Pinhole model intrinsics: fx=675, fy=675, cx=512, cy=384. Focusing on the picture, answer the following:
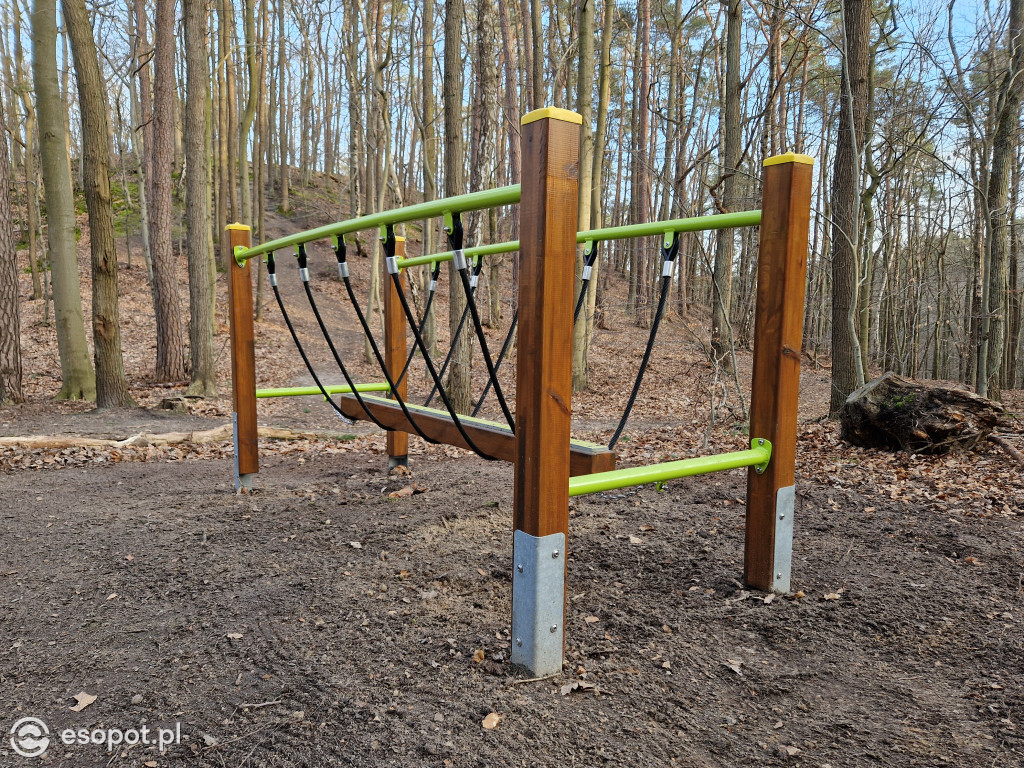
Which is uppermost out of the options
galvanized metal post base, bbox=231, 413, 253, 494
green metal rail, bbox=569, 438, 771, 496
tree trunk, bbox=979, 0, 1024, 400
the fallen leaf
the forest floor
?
tree trunk, bbox=979, 0, 1024, 400

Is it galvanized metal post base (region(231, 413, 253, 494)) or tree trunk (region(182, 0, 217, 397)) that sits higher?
tree trunk (region(182, 0, 217, 397))

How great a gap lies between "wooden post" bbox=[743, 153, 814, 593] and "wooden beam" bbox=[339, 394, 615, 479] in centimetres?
67

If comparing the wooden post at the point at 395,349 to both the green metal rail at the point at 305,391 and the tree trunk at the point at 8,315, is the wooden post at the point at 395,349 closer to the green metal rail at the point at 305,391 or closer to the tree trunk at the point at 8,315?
the green metal rail at the point at 305,391

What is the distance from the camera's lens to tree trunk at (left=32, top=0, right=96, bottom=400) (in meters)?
7.46

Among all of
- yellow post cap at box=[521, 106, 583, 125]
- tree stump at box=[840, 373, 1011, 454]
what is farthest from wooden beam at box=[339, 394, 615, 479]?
tree stump at box=[840, 373, 1011, 454]

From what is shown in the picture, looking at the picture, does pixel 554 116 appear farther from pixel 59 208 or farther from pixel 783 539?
pixel 59 208

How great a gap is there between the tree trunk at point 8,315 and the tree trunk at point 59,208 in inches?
15.3

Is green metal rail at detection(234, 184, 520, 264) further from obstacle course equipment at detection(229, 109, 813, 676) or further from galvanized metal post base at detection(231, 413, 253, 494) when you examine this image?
galvanized metal post base at detection(231, 413, 253, 494)

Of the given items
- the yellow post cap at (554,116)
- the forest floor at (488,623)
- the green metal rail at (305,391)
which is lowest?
the forest floor at (488,623)

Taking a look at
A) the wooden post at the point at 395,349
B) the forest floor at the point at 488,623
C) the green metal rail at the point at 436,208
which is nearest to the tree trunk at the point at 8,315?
the forest floor at the point at 488,623

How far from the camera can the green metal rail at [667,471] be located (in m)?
2.02

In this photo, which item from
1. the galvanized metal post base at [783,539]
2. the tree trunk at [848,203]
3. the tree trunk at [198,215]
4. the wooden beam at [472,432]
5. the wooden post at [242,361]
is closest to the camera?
the wooden beam at [472,432]

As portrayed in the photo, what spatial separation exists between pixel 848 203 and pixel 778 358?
4695 millimetres

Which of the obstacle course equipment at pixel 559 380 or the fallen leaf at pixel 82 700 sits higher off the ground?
the obstacle course equipment at pixel 559 380
